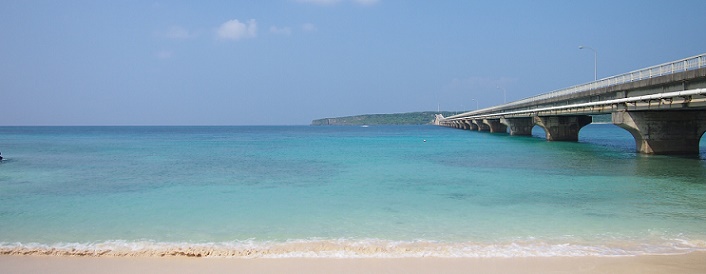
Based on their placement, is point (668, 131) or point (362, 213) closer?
point (362, 213)

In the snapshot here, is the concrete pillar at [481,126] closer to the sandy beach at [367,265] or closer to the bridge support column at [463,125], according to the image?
the bridge support column at [463,125]

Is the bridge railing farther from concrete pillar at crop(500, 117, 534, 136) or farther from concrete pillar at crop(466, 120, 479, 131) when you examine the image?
concrete pillar at crop(466, 120, 479, 131)

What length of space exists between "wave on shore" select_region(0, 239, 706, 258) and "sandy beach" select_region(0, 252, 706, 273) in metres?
0.29

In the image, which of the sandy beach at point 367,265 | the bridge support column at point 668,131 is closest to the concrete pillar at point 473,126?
the bridge support column at point 668,131

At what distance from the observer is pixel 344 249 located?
9172 mm

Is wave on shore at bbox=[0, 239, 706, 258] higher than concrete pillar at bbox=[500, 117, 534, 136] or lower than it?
lower

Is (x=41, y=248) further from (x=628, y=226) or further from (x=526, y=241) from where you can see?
(x=628, y=226)

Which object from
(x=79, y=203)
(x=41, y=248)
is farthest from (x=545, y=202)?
(x=79, y=203)

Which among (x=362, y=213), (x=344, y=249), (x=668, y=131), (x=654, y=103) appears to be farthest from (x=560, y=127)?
(x=344, y=249)

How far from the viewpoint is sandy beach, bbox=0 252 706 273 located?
25.3ft

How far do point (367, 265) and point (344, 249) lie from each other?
1167 mm

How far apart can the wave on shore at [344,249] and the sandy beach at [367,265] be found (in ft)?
0.95

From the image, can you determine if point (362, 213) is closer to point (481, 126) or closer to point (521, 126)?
point (521, 126)

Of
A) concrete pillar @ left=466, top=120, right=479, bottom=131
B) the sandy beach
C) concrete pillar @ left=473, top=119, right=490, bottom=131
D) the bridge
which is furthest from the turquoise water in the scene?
concrete pillar @ left=466, top=120, right=479, bottom=131
